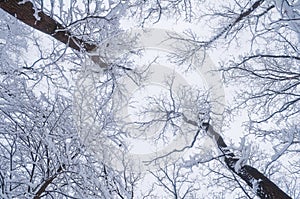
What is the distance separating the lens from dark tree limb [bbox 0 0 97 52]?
3311 mm

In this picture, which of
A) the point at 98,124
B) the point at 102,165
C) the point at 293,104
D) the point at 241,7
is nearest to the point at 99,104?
the point at 98,124

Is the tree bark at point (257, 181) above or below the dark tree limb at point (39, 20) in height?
below

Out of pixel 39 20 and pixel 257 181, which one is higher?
pixel 39 20

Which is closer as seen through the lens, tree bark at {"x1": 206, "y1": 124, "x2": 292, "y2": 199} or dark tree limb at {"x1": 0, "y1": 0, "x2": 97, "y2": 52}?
dark tree limb at {"x1": 0, "y1": 0, "x2": 97, "y2": 52}

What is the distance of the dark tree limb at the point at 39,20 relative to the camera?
3311 mm

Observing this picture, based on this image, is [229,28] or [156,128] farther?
[156,128]

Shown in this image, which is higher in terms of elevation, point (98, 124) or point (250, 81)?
point (250, 81)

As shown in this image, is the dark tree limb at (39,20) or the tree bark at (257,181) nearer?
the dark tree limb at (39,20)

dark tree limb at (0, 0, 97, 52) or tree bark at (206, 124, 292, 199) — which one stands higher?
dark tree limb at (0, 0, 97, 52)

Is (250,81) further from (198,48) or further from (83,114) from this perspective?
(83,114)

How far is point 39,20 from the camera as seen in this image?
3404mm

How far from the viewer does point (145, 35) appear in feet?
19.8

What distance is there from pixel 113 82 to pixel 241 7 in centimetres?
272

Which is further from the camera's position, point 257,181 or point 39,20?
point 257,181
